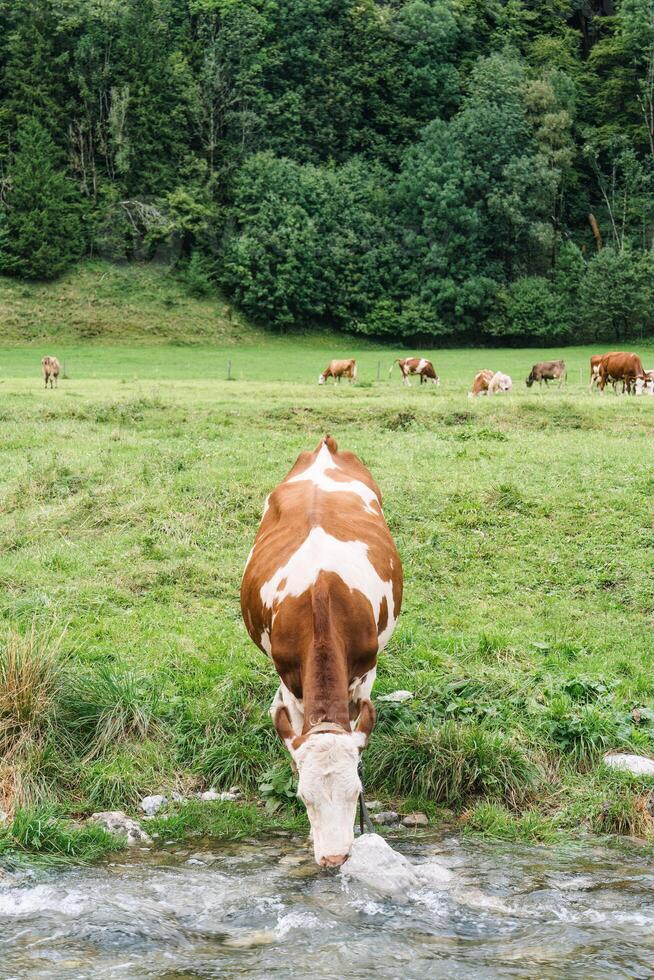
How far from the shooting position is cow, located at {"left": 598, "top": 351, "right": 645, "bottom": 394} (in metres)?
35.4

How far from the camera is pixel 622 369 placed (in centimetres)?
3562

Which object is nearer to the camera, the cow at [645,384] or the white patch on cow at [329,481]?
the white patch on cow at [329,481]

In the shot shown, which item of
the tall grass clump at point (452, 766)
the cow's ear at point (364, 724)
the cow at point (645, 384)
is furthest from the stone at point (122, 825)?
the cow at point (645, 384)

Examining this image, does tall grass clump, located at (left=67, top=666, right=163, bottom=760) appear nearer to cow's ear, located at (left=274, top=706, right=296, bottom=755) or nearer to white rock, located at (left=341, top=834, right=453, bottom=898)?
cow's ear, located at (left=274, top=706, right=296, bottom=755)

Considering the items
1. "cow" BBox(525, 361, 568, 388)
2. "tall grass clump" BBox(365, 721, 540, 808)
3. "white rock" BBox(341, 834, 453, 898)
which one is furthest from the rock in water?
"cow" BBox(525, 361, 568, 388)

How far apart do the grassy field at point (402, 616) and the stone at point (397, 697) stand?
97 millimetres

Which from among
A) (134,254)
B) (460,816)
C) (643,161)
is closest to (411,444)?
(460,816)

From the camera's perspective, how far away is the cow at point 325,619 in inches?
233

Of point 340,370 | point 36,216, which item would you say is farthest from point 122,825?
point 36,216

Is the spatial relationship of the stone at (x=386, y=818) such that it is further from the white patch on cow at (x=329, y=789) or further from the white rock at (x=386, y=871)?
the white patch on cow at (x=329, y=789)

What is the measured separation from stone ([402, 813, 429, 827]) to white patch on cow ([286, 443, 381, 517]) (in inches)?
99.4

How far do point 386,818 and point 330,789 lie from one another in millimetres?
2172

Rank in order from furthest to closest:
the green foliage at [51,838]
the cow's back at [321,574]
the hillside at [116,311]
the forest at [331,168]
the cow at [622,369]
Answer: the forest at [331,168] < the hillside at [116,311] < the cow at [622,369] < the green foliage at [51,838] < the cow's back at [321,574]

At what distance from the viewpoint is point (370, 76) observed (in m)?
76.2
